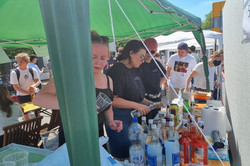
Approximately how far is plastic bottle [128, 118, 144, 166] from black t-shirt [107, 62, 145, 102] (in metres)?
0.77

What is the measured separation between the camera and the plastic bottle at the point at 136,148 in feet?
4.07

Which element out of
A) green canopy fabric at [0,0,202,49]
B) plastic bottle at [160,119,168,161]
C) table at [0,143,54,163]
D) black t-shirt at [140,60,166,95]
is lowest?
table at [0,143,54,163]

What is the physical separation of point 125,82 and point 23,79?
2.80 m

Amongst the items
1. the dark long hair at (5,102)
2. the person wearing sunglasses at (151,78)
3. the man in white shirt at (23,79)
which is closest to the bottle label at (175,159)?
the person wearing sunglasses at (151,78)

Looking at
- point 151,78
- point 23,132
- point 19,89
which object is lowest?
point 23,132

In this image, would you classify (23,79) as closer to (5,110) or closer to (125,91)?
(5,110)

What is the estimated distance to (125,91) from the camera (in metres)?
2.24

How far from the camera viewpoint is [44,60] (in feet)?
54.7

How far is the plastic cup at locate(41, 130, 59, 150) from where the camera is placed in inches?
61.9

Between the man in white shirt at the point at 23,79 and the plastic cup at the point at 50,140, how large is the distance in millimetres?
2524

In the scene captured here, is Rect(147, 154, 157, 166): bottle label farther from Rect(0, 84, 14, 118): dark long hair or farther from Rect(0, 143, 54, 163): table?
Rect(0, 84, 14, 118): dark long hair

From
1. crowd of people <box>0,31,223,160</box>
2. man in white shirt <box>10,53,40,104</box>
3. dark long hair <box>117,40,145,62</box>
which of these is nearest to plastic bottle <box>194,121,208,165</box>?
crowd of people <box>0,31,223,160</box>

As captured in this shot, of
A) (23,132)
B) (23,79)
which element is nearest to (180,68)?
(23,132)

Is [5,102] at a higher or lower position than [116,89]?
lower
